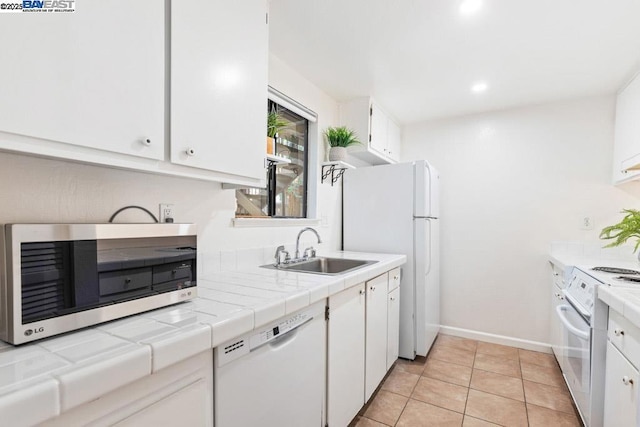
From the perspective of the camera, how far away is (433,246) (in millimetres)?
2895

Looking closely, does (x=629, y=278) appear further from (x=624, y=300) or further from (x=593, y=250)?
(x=593, y=250)

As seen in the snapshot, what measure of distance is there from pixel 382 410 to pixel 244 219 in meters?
1.52

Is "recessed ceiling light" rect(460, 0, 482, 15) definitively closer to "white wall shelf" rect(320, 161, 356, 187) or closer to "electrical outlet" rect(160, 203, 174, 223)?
"white wall shelf" rect(320, 161, 356, 187)

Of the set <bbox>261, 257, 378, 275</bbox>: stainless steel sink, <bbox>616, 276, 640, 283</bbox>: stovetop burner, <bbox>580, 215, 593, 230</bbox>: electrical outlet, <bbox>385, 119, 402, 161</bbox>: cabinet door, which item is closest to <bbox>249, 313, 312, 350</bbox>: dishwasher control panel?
<bbox>261, 257, 378, 275</bbox>: stainless steel sink

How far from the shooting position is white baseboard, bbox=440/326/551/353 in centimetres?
293

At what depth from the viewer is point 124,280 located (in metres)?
0.94

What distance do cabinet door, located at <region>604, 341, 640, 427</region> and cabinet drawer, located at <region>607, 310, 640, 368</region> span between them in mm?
34

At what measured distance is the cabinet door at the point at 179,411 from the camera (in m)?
0.76

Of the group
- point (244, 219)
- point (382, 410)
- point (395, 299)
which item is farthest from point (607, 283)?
point (244, 219)

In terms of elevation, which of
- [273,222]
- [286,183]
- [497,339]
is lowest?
[497,339]

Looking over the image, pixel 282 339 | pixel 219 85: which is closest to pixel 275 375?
pixel 282 339

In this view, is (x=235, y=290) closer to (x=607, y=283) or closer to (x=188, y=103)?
(x=188, y=103)

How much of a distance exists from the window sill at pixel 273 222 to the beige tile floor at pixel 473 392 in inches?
52.1

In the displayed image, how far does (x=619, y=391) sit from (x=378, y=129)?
2418 millimetres
